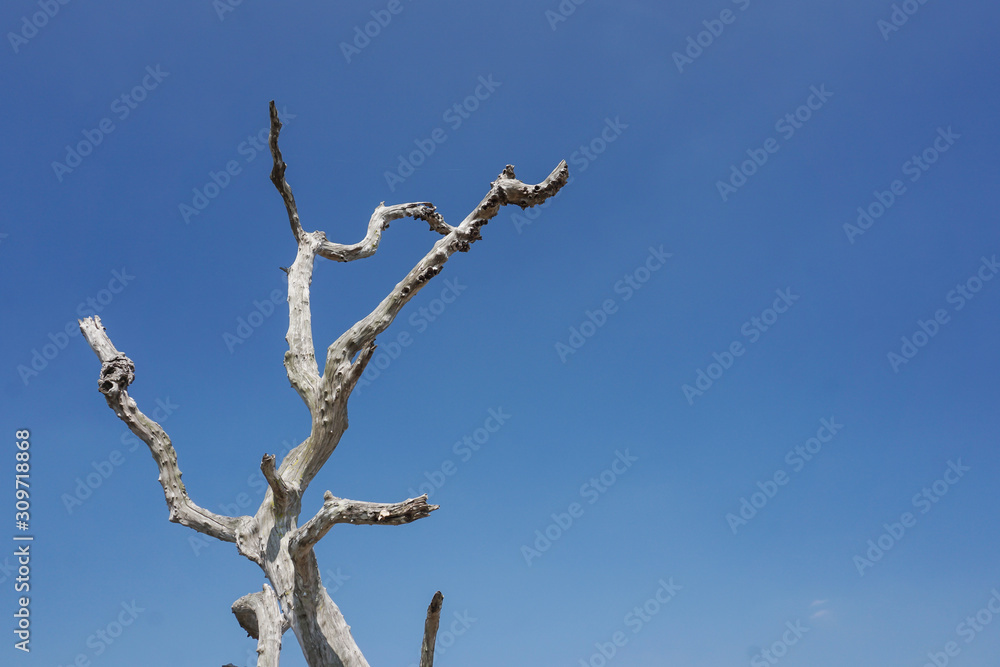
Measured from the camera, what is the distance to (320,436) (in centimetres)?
668

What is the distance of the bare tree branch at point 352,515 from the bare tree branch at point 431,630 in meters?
0.79

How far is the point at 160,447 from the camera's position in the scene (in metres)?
6.62

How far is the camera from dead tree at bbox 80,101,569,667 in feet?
19.8

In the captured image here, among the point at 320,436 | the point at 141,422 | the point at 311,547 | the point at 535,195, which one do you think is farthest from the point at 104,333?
the point at 535,195

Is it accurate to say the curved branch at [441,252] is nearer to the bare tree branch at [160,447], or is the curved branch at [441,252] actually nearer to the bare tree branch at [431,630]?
the bare tree branch at [160,447]

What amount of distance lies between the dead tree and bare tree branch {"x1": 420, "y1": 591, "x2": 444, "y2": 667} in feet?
2.66

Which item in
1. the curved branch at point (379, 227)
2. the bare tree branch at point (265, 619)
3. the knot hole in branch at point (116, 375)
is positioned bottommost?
the bare tree branch at point (265, 619)

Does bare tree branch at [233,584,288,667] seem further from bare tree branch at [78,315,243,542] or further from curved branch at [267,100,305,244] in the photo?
A: curved branch at [267,100,305,244]

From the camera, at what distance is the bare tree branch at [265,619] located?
5801 mm

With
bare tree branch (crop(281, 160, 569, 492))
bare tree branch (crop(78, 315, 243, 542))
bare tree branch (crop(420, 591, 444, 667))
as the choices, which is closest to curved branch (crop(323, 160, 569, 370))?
bare tree branch (crop(281, 160, 569, 492))

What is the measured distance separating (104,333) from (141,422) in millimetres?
1050

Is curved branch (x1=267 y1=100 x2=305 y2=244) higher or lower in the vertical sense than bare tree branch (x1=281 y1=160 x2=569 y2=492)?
higher

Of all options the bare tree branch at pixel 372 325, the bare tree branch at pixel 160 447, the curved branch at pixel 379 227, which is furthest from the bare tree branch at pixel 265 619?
the curved branch at pixel 379 227

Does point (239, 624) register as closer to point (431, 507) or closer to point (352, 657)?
point (352, 657)
